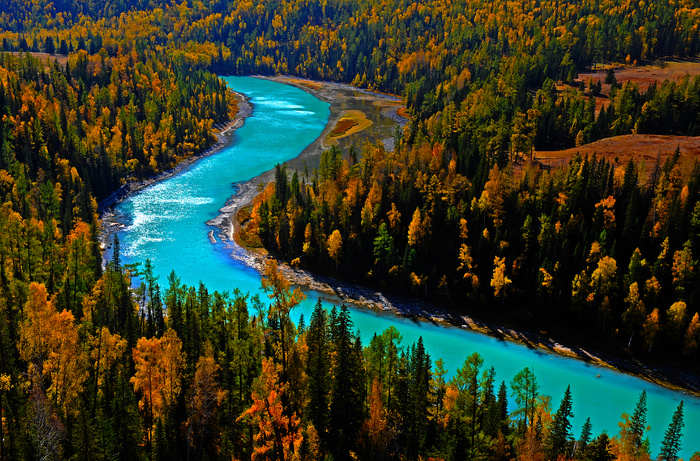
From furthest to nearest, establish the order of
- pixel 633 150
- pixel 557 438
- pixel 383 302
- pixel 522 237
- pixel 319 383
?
pixel 633 150, pixel 383 302, pixel 522 237, pixel 319 383, pixel 557 438

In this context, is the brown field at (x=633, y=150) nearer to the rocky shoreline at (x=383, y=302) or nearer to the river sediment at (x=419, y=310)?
the river sediment at (x=419, y=310)

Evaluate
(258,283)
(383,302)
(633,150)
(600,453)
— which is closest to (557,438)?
(600,453)

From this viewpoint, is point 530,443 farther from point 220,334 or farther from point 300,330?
point 220,334

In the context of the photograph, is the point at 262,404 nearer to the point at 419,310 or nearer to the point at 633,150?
the point at 419,310

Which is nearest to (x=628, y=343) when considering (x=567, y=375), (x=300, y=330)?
(x=567, y=375)

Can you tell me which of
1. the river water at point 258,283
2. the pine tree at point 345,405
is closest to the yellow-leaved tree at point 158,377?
the pine tree at point 345,405

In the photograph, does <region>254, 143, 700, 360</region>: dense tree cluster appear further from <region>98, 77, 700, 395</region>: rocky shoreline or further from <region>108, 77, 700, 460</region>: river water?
<region>108, 77, 700, 460</region>: river water
